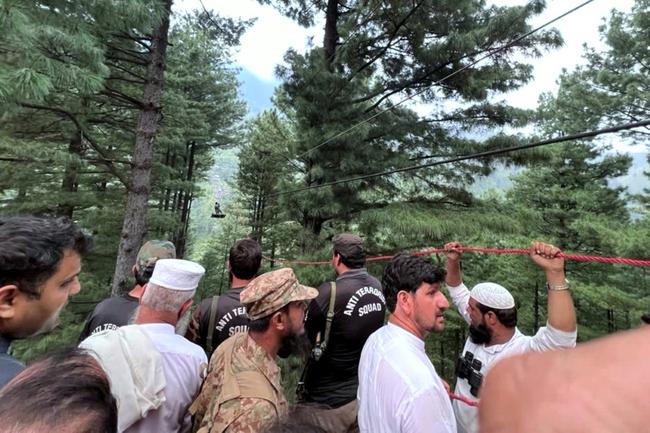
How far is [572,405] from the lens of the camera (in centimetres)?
33

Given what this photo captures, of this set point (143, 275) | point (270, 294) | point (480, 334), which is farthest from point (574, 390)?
point (143, 275)

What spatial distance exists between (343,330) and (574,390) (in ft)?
8.67

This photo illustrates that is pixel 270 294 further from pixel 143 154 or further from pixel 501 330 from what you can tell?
pixel 143 154

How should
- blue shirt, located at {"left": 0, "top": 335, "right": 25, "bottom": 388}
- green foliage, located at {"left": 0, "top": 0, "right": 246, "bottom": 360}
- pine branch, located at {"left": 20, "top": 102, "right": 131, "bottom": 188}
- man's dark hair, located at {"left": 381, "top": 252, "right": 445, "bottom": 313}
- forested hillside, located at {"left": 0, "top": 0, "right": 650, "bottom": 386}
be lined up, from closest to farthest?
blue shirt, located at {"left": 0, "top": 335, "right": 25, "bottom": 388} < man's dark hair, located at {"left": 381, "top": 252, "right": 445, "bottom": 313} < green foliage, located at {"left": 0, "top": 0, "right": 246, "bottom": 360} < forested hillside, located at {"left": 0, "top": 0, "right": 650, "bottom": 386} < pine branch, located at {"left": 20, "top": 102, "right": 131, "bottom": 188}

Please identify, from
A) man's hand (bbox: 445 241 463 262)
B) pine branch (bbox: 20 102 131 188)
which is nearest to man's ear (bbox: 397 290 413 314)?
man's hand (bbox: 445 241 463 262)

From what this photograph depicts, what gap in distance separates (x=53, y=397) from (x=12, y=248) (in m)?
0.91

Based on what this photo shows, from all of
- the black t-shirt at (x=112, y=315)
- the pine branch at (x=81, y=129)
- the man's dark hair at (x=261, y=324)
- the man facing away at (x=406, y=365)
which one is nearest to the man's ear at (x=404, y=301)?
the man facing away at (x=406, y=365)

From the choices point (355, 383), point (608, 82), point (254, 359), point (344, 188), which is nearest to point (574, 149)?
point (608, 82)

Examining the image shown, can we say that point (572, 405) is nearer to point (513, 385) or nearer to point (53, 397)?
point (513, 385)

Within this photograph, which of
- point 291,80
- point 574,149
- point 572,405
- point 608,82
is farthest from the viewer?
point 574,149

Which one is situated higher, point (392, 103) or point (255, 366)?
point (392, 103)

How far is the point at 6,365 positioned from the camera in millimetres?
1239

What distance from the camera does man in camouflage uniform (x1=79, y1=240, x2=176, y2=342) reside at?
98.8 inches

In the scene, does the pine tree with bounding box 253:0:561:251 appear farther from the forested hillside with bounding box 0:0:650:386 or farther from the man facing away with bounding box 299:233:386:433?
the man facing away with bounding box 299:233:386:433
